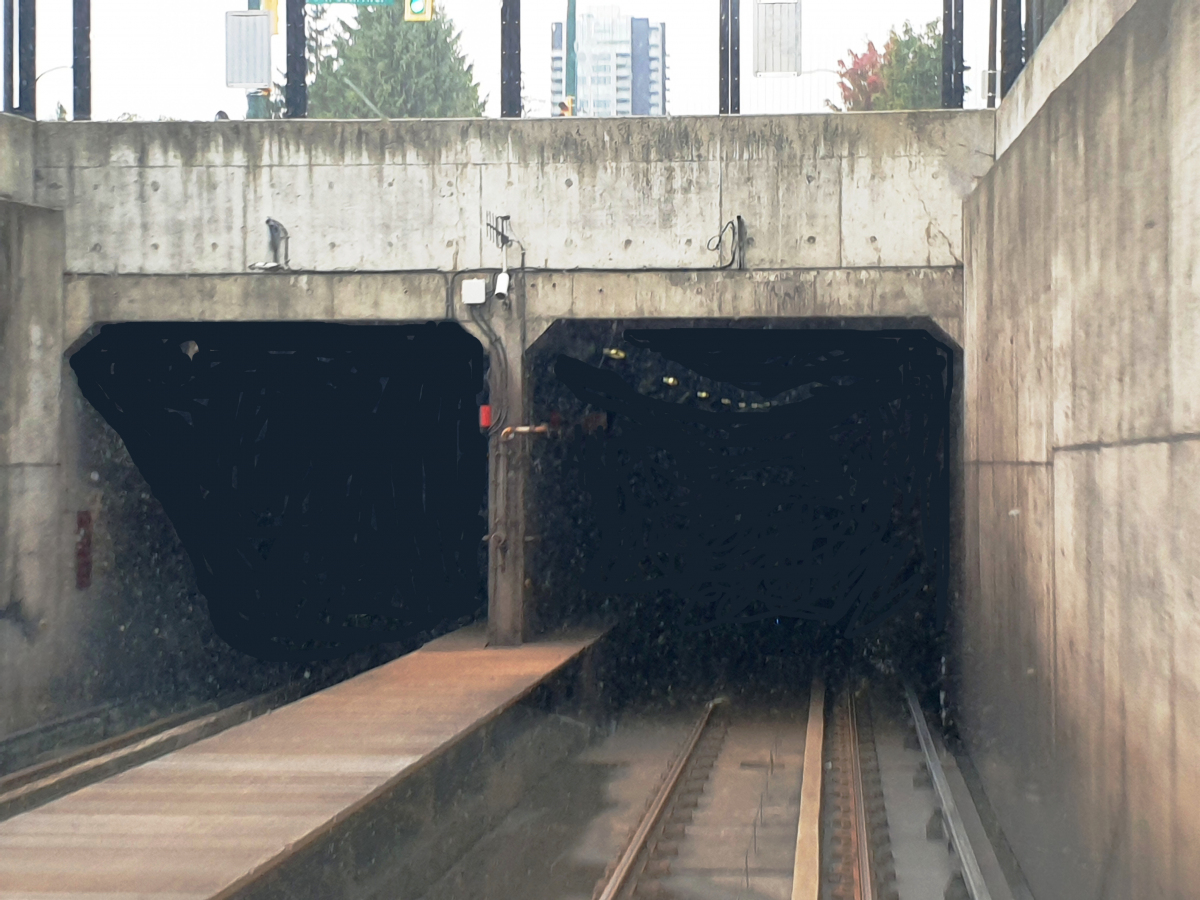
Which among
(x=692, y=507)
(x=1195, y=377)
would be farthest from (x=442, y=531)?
(x=1195, y=377)

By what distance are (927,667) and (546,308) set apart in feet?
25.4

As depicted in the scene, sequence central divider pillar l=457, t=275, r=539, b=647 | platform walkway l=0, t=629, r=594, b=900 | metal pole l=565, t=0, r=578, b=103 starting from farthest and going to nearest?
metal pole l=565, t=0, r=578, b=103
central divider pillar l=457, t=275, r=539, b=647
platform walkway l=0, t=629, r=594, b=900

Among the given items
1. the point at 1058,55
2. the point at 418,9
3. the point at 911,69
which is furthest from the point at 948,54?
the point at 911,69

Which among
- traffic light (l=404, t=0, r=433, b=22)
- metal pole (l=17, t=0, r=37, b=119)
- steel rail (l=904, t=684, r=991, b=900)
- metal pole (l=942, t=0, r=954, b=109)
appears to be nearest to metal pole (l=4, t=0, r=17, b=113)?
metal pole (l=17, t=0, r=37, b=119)

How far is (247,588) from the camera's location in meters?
14.3

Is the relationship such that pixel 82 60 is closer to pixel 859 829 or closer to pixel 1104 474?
pixel 859 829

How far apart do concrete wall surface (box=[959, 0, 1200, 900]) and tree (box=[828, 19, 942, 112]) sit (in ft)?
109

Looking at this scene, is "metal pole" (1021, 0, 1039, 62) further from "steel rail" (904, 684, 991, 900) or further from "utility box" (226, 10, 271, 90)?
"utility box" (226, 10, 271, 90)

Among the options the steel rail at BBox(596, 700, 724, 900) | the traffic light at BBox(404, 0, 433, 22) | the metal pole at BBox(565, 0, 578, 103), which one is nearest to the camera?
the steel rail at BBox(596, 700, 724, 900)

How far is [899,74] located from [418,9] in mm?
34353

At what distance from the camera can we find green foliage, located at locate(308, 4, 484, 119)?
55469 millimetres

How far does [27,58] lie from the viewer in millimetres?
12750

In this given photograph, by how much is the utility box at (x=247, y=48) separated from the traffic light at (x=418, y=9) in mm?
1462

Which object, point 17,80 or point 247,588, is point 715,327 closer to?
point 247,588
